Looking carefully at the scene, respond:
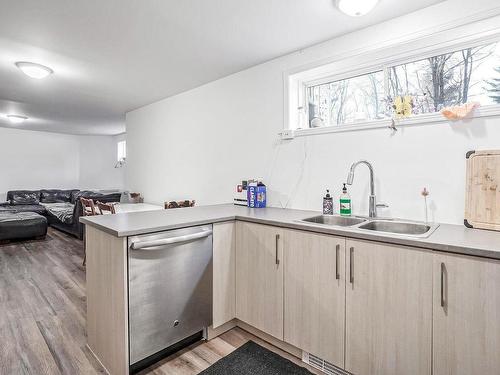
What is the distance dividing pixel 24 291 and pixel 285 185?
9.16ft

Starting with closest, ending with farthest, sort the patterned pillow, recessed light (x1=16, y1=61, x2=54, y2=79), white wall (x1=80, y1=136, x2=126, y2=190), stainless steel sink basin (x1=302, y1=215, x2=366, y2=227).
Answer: stainless steel sink basin (x1=302, y1=215, x2=366, y2=227)
recessed light (x1=16, y1=61, x2=54, y2=79)
the patterned pillow
white wall (x1=80, y1=136, x2=126, y2=190)

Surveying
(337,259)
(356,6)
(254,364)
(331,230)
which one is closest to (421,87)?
(356,6)

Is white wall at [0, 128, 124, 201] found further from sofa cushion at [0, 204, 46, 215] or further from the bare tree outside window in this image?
the bare tree outside window

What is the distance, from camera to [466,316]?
1.17 meters

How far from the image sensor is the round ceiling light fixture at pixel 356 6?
169 centimetres

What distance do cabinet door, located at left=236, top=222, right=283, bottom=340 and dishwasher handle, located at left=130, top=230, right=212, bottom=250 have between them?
12.3 inches

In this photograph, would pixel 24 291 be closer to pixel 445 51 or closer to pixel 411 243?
pixel 411 243

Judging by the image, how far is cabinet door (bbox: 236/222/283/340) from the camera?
6.00 feet

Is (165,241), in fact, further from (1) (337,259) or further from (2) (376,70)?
(2) (376,70)

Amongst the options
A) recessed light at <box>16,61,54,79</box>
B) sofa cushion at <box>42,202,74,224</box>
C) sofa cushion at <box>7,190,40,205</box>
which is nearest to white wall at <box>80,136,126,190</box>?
sofa cushion at <box>7,190,40,205</box>

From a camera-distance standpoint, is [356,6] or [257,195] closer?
[356,6]

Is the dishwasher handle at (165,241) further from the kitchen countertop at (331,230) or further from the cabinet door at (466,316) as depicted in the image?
the cabinet door at (466,316)

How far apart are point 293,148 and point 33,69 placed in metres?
2.71

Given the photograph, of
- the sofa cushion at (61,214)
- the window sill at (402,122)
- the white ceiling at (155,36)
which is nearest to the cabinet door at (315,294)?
the window sill at (402,122)
